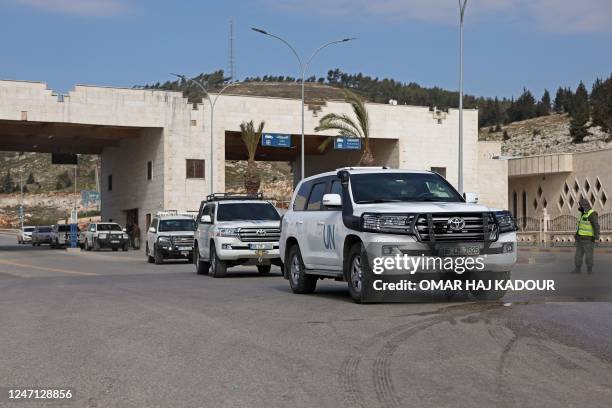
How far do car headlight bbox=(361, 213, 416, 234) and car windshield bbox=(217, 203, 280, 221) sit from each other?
11663mm

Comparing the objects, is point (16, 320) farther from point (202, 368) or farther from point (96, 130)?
point (96, 130)

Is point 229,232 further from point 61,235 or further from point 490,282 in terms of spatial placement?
point 61,235

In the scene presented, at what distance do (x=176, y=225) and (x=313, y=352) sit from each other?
28960 millimetres

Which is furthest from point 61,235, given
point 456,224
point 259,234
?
point 456,224

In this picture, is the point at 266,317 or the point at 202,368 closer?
the point at 202,368

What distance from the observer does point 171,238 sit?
3669 centimetres

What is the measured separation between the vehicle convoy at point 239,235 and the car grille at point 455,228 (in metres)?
11.0

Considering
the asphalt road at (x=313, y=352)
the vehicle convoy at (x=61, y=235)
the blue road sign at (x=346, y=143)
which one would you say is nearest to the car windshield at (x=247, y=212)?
the asphalt road at (x=313, y=352)

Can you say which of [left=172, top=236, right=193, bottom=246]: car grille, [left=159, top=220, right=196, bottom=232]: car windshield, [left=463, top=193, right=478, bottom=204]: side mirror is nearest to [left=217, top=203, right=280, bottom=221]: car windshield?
[left=463, top=193, right=478, bottom=204]: side mirror

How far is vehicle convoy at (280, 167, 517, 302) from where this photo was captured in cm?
1386

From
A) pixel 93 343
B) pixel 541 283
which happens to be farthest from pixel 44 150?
pixel 93 343

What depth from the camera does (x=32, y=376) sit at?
8.55 metres

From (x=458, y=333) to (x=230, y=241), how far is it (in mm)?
14262

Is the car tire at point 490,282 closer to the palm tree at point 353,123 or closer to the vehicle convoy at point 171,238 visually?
the vehicle convoy at point 171,238
